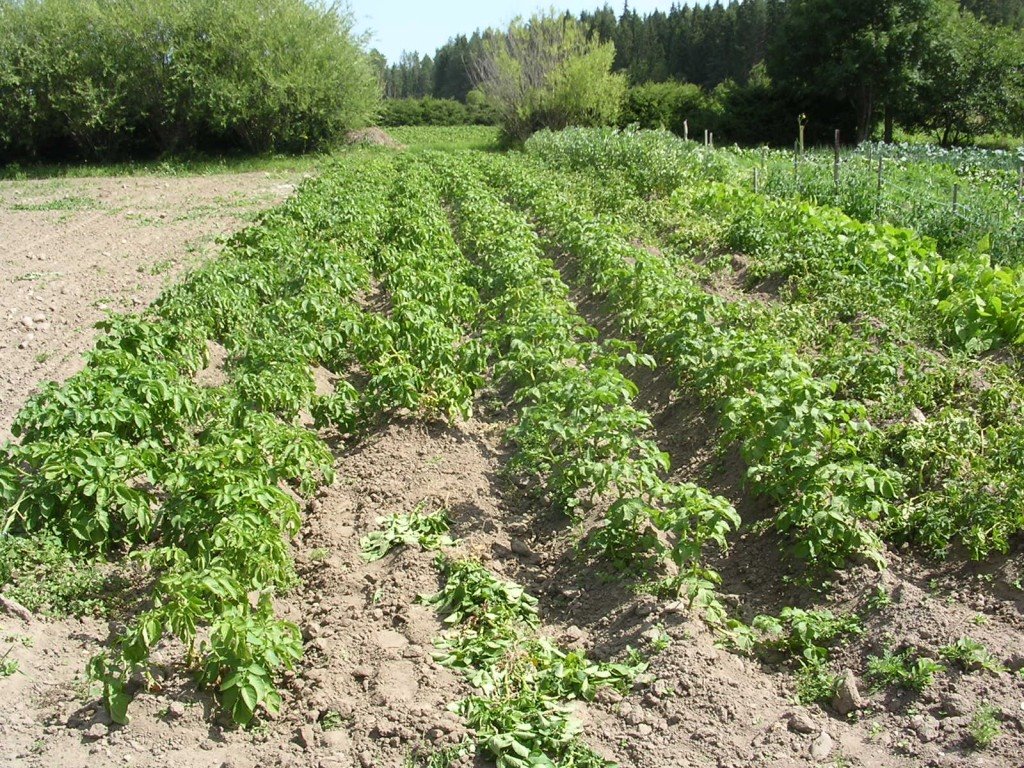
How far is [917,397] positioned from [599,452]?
2497 millimetres

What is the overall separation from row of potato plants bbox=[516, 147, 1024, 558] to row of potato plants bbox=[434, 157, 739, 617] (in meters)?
1.15

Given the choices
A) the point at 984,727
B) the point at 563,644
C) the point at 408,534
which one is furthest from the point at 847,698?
the point at 408,534

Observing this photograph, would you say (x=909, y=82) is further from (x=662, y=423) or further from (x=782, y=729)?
(x=782, y=729)

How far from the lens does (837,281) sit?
28.6 ft

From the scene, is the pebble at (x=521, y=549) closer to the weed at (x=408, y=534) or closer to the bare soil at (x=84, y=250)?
the weed at (x=408, y=534)

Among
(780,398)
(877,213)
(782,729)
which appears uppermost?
(877,213)

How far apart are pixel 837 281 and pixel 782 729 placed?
5.97 metres

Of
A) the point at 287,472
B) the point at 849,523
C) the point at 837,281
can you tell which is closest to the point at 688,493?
the point at 849,523

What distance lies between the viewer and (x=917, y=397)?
20.4 ft

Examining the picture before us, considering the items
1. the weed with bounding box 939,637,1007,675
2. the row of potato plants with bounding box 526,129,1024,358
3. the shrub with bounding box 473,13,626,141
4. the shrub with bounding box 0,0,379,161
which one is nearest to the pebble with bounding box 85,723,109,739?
the weed with bounding box 939,637,1007,675

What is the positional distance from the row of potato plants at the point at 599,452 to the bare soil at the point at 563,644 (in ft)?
0.74

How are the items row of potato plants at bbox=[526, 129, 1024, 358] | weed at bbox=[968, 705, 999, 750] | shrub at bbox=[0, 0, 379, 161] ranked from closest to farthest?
1. weed at bbox=[968, 705, 999, 750]
2. row of potato plants at bbox=[526, 129, 1024, 358]
3. shrub at bbox=[0, 0, 379, 161]

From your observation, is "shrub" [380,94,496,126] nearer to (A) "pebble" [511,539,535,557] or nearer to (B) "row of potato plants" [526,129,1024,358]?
(B) "row of potato plants" [526,129,1024,358]

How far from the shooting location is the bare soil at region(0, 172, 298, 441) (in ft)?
27.9
